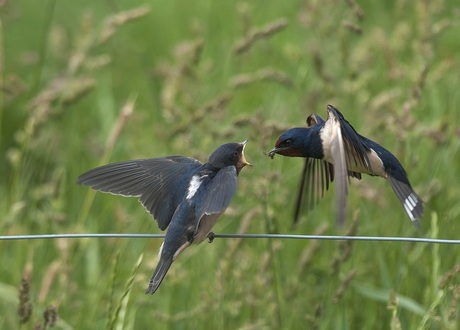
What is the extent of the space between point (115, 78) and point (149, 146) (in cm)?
142

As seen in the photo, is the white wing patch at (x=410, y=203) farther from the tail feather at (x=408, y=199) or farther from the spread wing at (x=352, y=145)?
the spread wing at (x=352, y=145)

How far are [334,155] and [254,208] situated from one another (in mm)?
711

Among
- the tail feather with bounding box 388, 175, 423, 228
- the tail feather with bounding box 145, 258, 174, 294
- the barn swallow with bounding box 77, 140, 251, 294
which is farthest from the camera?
the barn swallow with bounding box 77, 140, 251, 294

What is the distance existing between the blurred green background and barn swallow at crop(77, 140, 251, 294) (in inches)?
4.5

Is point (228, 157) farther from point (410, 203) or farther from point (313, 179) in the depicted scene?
point (410, 203)

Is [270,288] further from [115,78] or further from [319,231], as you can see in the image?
[115,78]

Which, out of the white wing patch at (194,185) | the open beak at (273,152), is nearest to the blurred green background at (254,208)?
the open beak at (273,152)

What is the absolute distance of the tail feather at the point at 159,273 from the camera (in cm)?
257

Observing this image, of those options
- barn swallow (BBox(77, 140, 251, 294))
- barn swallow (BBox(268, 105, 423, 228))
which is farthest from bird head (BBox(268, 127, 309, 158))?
barn swallow (BBox(77, 140, 251, 294))

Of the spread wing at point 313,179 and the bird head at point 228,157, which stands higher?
the bird head at point 228,157

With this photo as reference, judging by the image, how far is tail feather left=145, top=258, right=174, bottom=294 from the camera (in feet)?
8.43

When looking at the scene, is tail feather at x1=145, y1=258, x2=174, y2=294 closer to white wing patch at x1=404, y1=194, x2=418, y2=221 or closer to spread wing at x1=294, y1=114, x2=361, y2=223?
spread wing at x1=294, y1=114, x2=361, y2=223

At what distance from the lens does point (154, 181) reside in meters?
2.96

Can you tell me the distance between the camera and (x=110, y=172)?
9.34 feet
